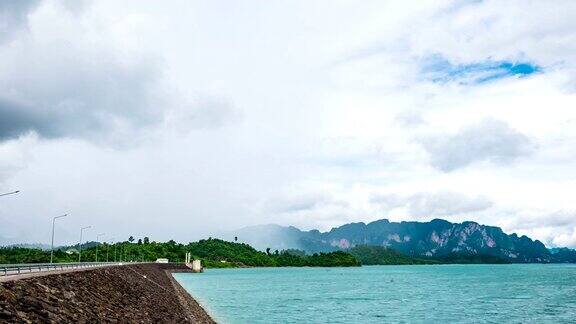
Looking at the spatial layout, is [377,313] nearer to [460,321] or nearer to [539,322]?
[460,321]

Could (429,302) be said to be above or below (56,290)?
below

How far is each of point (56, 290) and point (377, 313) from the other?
5368 cm

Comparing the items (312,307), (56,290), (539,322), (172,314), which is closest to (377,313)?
(312,307)

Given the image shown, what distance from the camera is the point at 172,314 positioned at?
1896 inches

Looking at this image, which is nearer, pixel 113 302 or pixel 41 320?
pixel 41 320

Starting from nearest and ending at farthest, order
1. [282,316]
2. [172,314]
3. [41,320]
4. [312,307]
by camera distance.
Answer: [41,320] < [172,314] < [282,316] < [312,307]

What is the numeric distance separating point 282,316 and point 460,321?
24.0m

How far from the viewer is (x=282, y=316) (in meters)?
71.4

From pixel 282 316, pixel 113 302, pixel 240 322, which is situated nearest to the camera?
pixel 113 302

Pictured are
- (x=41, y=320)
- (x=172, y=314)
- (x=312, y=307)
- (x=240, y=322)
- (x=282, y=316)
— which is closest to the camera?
(x=41, y=320)

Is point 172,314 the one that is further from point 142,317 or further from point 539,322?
point 539,322

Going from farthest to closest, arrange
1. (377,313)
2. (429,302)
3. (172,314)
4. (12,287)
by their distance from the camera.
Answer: (429,302), (377,313), (172,314), (12,287)

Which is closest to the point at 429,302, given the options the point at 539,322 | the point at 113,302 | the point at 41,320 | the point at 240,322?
the point at 539,322

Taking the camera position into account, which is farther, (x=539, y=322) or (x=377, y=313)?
(x=377, y=313)
